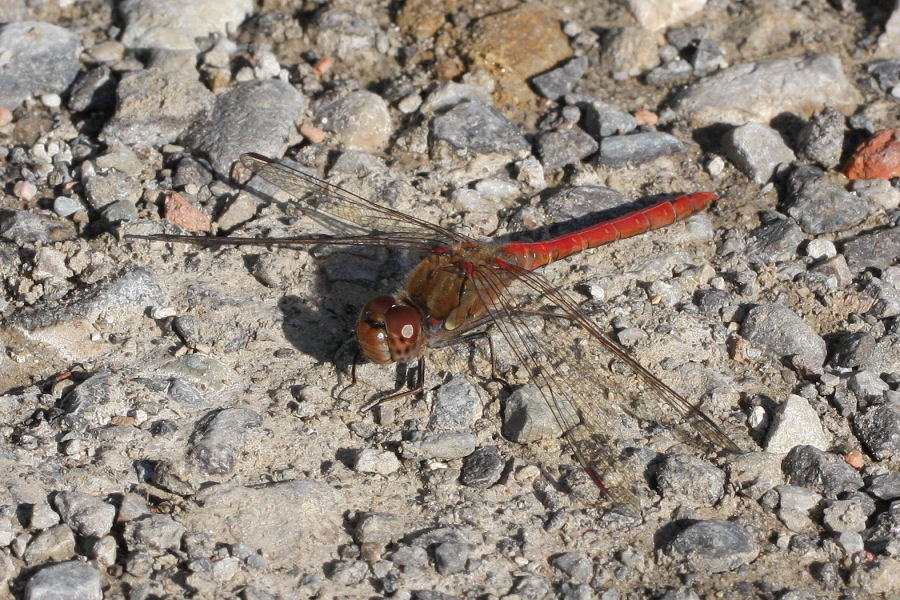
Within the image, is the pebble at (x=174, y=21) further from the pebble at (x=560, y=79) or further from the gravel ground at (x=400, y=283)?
the pebble at (x=560, y=79)

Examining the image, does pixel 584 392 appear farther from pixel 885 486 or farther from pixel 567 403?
pixel 885 486

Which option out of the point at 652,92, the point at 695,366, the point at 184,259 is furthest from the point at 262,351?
the point at 652,92

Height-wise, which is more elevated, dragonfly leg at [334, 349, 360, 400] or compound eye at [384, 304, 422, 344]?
compound eye at [384, 304, 422, 344]

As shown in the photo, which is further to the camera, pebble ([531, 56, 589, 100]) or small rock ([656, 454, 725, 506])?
pebble ([531, 56, 589, 100])

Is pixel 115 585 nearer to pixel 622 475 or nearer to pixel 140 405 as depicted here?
pixel 140 405

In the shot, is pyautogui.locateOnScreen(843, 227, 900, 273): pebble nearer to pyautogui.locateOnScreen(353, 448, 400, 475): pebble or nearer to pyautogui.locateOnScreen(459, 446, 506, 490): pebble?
pyautogui.locateOnScreen(459, 446, 506, 490): pebble

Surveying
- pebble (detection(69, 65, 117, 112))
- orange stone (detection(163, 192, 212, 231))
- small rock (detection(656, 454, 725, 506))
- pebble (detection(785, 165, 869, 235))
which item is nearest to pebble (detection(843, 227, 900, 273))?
pebble (detection(785, 165, 869, 235))

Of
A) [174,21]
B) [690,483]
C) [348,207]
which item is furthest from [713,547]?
[174,21]
